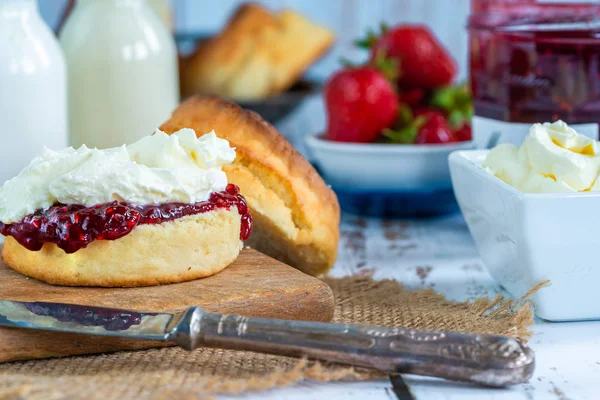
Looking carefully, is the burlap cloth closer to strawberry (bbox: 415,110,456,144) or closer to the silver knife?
the silver knife

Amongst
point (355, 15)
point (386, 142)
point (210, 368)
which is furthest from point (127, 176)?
point (355, 15)

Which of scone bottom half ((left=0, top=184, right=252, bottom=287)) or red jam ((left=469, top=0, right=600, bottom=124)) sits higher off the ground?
red jam ((left=469, top=0, right=600, bottom=124))

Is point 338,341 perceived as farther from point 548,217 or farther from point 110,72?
point 110,72

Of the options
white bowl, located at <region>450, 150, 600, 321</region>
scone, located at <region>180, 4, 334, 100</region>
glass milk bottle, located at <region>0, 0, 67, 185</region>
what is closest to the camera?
white bowl, located at <region>450, 150, 600, 321</region>

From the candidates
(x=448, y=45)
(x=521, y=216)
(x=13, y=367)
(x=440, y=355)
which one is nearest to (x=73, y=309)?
(x=13, y=367)

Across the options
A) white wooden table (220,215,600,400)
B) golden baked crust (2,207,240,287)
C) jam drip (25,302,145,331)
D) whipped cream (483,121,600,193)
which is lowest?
white wooden table (220,215,600,400)

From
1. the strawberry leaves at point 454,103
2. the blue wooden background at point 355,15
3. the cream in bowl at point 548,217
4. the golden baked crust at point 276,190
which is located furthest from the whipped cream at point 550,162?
the blue wooden background at point 355,15

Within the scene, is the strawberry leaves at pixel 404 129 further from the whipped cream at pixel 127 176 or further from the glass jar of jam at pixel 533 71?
the whipped cream at pixel 127 176

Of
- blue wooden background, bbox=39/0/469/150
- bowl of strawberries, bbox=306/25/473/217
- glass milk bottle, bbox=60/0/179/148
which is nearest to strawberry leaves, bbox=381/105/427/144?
bowl of strawberries, bbox=306/25/473/217
